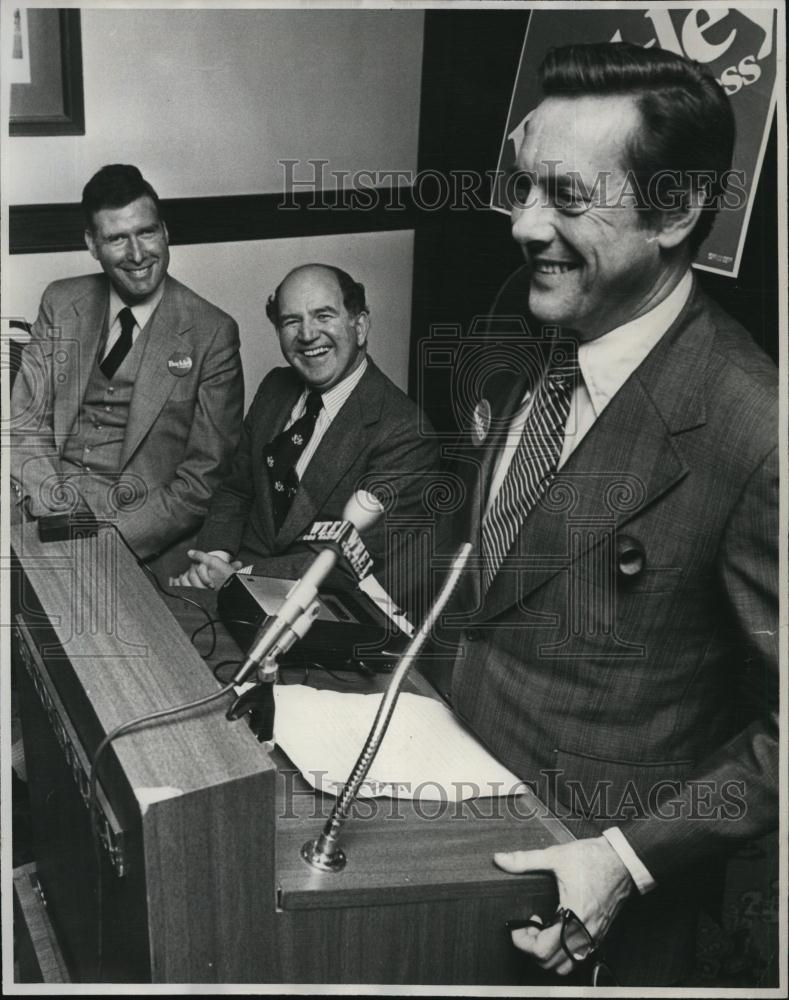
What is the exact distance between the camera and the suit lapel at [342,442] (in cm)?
176

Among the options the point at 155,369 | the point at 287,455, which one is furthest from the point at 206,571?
the point at 155,369

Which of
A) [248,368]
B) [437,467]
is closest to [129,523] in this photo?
[248,368]

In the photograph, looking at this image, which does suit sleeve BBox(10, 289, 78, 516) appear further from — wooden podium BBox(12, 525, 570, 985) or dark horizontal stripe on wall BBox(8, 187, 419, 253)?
wooden podium BBox(12, 525, 570, 985)

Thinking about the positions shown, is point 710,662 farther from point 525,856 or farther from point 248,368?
point 248,368

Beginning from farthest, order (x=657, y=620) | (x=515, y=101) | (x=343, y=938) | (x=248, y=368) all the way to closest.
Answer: (x=248, y=368)
(x=515, y=101)
(x=657, y=620)
(x=343, y=938)

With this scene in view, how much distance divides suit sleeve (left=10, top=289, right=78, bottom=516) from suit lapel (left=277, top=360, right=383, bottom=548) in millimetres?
398

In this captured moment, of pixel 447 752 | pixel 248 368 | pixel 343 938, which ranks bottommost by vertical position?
pixel 343 938

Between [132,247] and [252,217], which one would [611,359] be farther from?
[132,247]

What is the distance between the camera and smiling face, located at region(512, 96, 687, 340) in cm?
151

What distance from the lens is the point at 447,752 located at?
62.6 inches

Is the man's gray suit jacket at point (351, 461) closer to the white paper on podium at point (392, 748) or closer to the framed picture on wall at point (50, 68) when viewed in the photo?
the white paper on podium at point (392, 748)

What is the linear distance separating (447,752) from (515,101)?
98cm

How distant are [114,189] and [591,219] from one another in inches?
29.1

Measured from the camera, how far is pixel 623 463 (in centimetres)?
153
